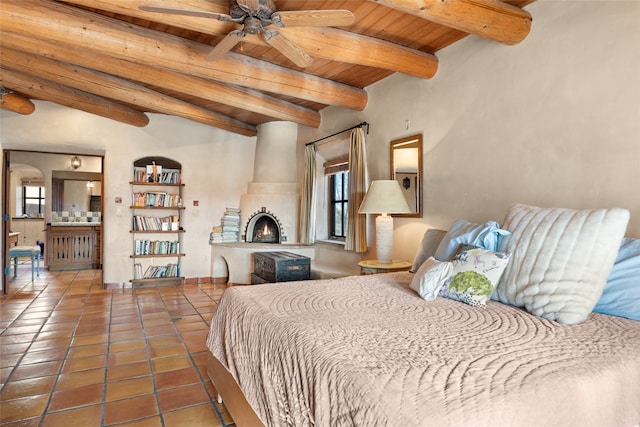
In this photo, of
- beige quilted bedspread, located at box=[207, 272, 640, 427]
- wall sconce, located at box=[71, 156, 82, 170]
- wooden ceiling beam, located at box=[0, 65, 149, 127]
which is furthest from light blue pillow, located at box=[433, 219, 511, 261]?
wall sconce, located at box=[71, 156, 82, 170]

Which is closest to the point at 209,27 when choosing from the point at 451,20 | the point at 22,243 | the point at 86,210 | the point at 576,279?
the point at 451,20

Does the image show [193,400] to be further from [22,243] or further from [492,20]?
[22,243]

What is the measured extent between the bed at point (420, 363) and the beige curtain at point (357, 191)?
224cm

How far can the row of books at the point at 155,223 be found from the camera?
18.5ft

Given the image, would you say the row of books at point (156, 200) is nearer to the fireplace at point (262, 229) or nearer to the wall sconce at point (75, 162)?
the fireplace at point (262, 229)

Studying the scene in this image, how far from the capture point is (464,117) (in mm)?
3080

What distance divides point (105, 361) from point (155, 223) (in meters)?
3.24

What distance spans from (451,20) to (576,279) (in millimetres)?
1734

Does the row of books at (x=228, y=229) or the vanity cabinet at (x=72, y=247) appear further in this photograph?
the vanity cabinet at (x=72, y=247)

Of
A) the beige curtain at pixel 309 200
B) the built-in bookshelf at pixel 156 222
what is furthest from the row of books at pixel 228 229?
the beige curtain at pixel 309 200

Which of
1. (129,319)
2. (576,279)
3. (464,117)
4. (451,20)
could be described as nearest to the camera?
(576,279)

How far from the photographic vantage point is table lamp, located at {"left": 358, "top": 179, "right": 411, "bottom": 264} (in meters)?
3.36

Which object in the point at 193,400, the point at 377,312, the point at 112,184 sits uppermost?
the point at 112,184

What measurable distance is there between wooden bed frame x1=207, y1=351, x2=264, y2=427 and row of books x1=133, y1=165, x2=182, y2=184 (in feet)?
13.4
